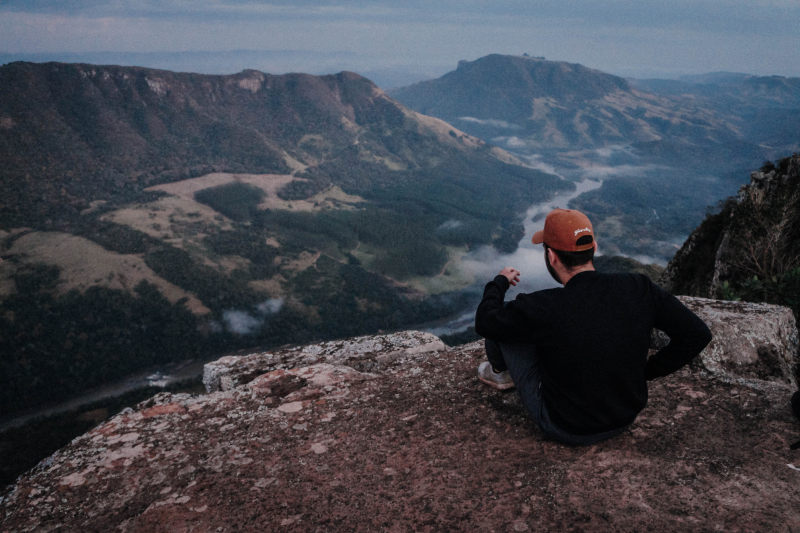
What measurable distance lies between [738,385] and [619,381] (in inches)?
141

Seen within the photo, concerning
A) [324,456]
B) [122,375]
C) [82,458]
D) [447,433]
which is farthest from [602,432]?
[122,375]

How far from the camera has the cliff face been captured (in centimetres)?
1280

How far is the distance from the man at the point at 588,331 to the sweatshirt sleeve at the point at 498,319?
12 millimetres

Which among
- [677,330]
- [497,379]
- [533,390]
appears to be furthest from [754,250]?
[533,390]

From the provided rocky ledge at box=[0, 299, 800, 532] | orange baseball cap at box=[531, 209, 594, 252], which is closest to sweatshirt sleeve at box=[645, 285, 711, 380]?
orange baseball cap at box=[531, 209, 594, 252]

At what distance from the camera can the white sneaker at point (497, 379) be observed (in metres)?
7.18

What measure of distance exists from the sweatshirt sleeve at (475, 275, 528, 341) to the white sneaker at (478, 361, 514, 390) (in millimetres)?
2139

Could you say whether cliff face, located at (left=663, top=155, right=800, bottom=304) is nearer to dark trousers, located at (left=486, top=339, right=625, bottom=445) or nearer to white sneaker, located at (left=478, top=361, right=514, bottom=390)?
white sneaker, located at (left=478, top=361, right=514, bottom=390)

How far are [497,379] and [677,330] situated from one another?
3.00m

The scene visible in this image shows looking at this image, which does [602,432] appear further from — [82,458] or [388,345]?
[82,458]

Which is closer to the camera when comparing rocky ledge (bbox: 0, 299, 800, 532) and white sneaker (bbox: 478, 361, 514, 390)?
rocky ledge (bbox: 0, 299, 800, 532)

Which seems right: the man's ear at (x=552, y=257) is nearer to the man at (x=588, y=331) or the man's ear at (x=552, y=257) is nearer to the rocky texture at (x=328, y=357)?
the man at (x=588, y=331)

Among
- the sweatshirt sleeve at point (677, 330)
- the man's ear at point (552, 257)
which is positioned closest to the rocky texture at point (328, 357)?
the man's ear at point (552, 257)

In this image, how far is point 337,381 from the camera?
877 centimetres
